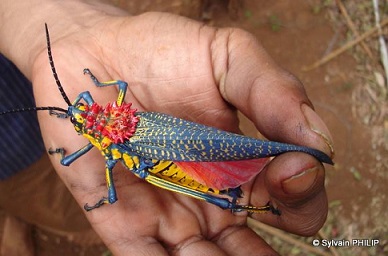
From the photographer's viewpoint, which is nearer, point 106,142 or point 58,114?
point 106,142

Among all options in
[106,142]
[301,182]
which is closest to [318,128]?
[301,182]

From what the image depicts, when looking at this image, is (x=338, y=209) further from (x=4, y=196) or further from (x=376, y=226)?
(x=4, y=196)

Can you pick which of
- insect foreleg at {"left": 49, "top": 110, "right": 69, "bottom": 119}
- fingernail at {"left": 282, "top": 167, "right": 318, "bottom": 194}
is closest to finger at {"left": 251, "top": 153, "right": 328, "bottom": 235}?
fingernail at {"left": 282, "top": 167, "right": 318, "bottom": 194}

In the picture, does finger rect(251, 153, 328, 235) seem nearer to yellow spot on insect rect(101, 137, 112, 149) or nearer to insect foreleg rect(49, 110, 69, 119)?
yellow spot on insect rect(101, 137, 112, 149)

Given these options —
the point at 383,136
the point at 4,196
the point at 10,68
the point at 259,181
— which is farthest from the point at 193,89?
the point at 383,136

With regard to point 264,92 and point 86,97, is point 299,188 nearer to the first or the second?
point 264,92

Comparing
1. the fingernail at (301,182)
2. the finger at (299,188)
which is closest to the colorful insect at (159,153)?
the finger at (299,188)
